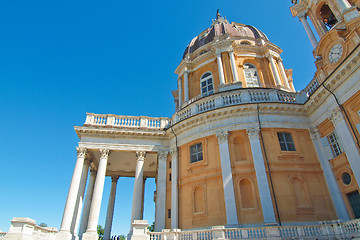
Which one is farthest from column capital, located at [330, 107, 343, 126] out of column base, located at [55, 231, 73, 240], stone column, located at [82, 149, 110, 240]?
column base, located at [55, 231, 73, 240]

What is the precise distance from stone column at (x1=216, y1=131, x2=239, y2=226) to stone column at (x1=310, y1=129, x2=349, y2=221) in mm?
5632

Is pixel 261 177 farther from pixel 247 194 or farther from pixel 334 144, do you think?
pixel 334 144

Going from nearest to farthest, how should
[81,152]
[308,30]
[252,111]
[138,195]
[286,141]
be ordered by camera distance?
[286,141], [252,111], [138,195], [81,152], [308,30]

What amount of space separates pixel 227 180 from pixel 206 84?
10.6 meters

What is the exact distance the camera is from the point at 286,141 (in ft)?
49.6

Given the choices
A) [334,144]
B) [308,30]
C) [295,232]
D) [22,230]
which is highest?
[308,30]

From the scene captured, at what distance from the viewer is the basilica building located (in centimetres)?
1248

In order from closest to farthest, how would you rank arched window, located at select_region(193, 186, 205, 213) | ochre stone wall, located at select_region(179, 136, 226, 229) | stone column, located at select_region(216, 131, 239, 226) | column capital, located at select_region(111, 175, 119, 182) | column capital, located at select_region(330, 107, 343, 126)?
column capital, located at select_region(330, 107, 343, 126)
stone column, located at select_region(216, 131, 239, 226)
ochre stone wall, located at select_region(179, 136, 226, 229)
arched window, located at select_region(193, 186, 205, 213)
column capital, located at select_region(111, 175, 119, 182)

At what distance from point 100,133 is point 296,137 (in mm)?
13996

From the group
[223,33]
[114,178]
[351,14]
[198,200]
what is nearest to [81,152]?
[114,178]

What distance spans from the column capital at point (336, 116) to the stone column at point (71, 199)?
1647 centimetres

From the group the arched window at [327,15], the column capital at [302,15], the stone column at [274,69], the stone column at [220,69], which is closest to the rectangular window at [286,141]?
the stone column at [274,69]

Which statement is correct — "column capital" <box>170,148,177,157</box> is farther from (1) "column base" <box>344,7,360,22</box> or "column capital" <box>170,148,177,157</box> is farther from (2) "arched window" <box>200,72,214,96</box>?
(1) "column base" <box>344,7,360,22</box>

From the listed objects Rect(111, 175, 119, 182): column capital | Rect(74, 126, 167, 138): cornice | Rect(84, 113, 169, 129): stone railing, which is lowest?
Rect(111, 175, 119, 182): column capital
